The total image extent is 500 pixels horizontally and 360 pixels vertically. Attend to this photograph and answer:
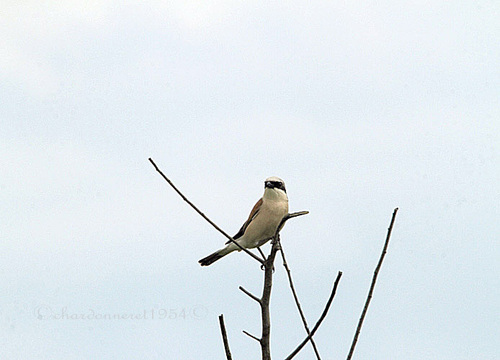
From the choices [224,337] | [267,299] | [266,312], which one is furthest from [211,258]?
[224,337]

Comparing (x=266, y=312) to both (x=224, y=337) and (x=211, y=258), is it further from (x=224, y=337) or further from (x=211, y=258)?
(x=211, y=258)

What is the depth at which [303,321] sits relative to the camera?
10.1 feet

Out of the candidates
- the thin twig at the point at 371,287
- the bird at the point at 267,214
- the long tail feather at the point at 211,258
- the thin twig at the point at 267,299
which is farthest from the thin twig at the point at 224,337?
the long tail feather at the point at 211,258

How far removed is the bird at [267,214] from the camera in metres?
7.51

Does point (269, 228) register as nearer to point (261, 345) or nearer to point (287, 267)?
point (287, 267)

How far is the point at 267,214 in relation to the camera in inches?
298

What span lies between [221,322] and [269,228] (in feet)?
15.8

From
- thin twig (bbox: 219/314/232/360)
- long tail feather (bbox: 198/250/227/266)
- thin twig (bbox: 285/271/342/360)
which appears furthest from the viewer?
long tail feather (bbox: 198/250/227/266)

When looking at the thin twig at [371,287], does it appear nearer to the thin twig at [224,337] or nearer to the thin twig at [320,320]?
the thin twig at [320,320]

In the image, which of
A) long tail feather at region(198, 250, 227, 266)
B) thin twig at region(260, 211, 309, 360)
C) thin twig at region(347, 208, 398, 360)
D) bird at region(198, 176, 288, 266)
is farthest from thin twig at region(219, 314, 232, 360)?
long tail feather at region(198, 250, 227, 266)

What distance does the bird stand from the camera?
24.6 ft

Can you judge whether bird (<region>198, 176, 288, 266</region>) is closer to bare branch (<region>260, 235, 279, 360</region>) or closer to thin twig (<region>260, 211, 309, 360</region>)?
thin twig (<region>260, 211, 309, 360</region>)

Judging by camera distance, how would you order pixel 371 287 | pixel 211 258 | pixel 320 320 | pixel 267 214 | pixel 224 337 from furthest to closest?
pixel 211 258 → pixel 267 214 → pixel 371 287 → pixel 320 320 → pixel 224 337

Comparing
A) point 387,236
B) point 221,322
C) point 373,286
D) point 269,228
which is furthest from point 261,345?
point 269,228
